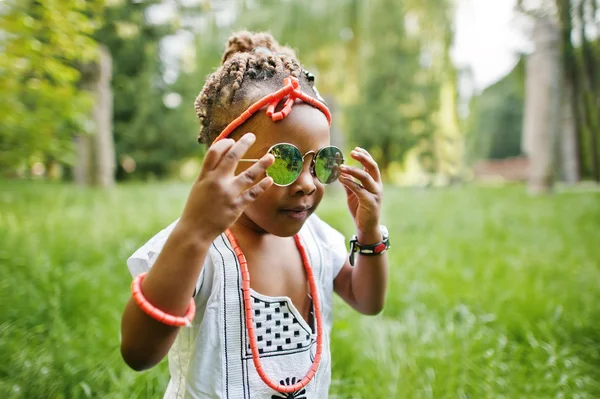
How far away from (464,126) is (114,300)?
11.8m

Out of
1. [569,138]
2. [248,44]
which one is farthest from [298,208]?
[569,138]

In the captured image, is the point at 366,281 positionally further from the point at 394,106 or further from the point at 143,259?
the point at 394,106

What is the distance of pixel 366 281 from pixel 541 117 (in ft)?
30.2

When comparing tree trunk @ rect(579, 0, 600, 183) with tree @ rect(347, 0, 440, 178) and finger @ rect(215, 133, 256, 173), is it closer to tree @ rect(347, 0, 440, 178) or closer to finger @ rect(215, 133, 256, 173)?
finger @ rect(215, 133, 256, 173)

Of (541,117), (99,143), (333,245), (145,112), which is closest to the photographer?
(333,245)

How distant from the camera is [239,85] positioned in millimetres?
1264

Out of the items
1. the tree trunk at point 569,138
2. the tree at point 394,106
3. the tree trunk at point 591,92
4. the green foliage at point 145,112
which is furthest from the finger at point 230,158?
the tree at point 394,106

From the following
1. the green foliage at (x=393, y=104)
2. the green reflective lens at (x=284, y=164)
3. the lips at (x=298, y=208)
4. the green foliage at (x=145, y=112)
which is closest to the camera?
the green reflective lens at (x=284, y=164)

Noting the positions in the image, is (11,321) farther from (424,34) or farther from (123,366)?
(424,34)

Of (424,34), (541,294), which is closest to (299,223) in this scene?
(541,294)

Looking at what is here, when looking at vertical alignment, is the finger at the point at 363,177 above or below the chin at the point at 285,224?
above

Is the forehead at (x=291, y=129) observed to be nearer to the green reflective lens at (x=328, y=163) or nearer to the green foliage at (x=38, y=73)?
the green reflective lens at (x=328, y=163)

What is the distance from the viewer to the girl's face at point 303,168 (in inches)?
46.4

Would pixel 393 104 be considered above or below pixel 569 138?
above
